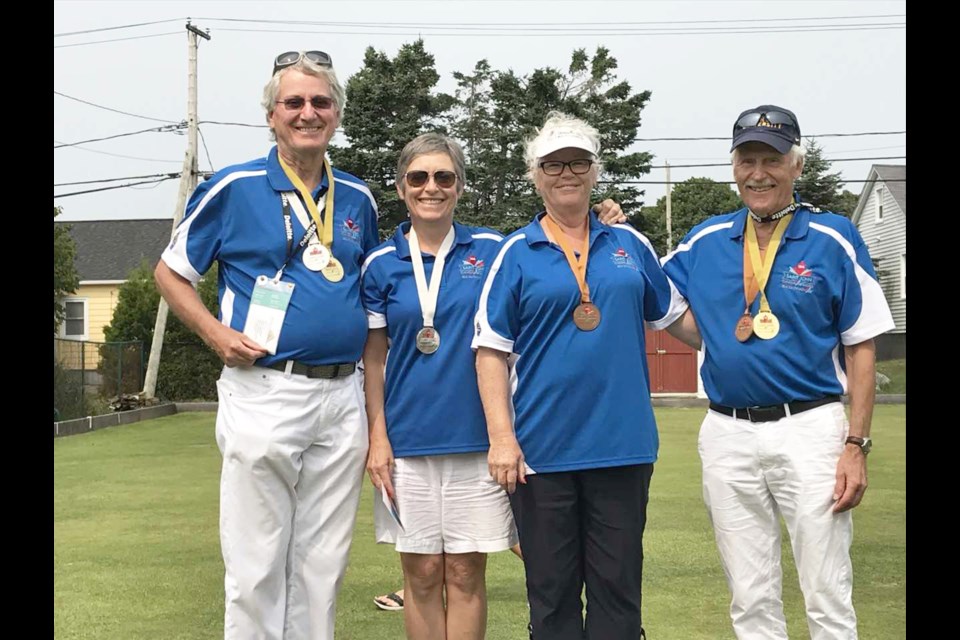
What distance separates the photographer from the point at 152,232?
41312mm

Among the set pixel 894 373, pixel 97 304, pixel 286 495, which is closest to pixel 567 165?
pixel 286 495

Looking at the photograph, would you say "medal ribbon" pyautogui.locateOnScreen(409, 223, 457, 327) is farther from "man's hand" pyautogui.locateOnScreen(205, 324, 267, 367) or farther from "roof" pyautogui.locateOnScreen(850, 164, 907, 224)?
"roof" pyautogui.locateOnScreen(850, 164, 907, 224)

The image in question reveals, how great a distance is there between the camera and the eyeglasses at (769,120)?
389cm

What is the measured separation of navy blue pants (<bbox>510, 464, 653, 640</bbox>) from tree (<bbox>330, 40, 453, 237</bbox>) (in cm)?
2571

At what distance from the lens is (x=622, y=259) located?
3865mm

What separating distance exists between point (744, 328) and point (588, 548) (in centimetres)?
103

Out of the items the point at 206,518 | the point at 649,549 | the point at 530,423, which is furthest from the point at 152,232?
the point at 530,423

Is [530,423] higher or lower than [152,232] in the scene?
lower

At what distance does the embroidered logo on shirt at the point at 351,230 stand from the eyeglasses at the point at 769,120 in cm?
159

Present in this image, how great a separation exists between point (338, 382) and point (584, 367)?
3.26 feet

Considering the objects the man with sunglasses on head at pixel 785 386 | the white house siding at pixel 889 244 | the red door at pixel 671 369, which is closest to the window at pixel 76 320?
the red door at pixel 671 369

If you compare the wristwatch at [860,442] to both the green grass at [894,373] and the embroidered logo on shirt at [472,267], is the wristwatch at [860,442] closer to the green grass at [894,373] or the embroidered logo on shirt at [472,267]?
the embroidered logo on shirt at [472,267]

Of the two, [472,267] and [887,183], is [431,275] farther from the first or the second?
[887,183]
